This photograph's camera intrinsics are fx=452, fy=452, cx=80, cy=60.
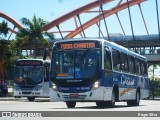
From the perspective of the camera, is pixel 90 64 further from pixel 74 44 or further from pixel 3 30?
pixel 3 30

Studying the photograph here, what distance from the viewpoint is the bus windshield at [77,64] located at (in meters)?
19.2

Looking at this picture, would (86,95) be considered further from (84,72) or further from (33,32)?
(33,32)

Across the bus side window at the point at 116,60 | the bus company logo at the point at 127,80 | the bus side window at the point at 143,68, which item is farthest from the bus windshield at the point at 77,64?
the bus side window at the point at 143,68

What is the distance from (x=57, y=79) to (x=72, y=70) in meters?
0.78

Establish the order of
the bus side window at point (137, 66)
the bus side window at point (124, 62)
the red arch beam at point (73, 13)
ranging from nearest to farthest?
the bus side window at point (124, 62), the bus side window at point (137, 66), the red arch beam at point (73, 13)

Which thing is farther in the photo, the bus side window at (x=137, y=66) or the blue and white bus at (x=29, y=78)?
the blue and white bus at (x=29, y=78)

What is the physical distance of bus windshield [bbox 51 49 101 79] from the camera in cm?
1925

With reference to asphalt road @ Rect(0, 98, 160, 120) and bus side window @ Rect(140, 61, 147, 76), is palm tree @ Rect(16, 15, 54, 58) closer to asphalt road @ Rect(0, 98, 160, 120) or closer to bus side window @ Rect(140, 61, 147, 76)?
bus side window @ Rect(140, 61, 147, 76)

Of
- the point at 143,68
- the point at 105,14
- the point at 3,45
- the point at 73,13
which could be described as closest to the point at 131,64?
the point at 143,68

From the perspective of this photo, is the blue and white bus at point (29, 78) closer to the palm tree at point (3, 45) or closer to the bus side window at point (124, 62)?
the bus side window at point (124, 62)

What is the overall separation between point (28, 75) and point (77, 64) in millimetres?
14247

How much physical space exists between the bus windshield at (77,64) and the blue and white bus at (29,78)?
43.4ft

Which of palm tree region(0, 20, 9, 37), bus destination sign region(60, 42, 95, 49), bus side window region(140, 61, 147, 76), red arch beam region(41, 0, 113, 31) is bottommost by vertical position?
bus side window region(140, 61, 147, 76)

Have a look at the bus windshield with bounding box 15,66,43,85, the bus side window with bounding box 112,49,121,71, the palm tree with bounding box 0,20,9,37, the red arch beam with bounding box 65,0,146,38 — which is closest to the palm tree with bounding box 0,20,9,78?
the palm tree with bounding box 0,20,9,37
